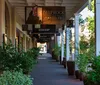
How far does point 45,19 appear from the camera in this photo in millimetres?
12211

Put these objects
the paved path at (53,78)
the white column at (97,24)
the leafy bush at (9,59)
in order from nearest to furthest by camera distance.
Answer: the white column at (97,24), the leafy bush at (9,59), the paved path at (53,78)

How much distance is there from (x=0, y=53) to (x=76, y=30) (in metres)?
6.30

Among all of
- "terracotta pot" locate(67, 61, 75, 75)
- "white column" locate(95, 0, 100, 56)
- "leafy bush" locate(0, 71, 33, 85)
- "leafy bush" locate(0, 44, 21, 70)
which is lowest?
"terracotta pot" locate(67, 61, 75, 75)

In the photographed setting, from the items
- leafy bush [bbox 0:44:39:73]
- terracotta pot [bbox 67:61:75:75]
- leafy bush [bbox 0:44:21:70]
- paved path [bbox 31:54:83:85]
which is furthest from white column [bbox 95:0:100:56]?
terracotta pot [bbox 67:61:75:75]

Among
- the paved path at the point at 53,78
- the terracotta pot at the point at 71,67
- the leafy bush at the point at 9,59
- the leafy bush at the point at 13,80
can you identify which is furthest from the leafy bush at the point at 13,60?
the terracotta pot at the point at 71,67

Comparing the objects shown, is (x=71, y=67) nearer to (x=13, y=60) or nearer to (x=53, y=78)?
(x=53, y=78)

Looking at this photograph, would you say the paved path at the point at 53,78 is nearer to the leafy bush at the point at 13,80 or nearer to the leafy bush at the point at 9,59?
the leafy bush at the point at 9,59

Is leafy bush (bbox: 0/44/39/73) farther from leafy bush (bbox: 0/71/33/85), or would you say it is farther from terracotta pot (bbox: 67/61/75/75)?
terracotta pot (bbox: 67/61/75/75)

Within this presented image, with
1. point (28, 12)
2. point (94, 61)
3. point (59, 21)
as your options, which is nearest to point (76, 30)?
point (59, 21)

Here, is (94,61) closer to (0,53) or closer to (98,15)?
(98,15)

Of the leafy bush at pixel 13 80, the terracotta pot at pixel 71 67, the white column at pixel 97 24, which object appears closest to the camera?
the leafy bush at pixel 13 80

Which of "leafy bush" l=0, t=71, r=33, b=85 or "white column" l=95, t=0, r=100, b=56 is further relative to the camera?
"white column" l=95, t=0, r=100, b=56

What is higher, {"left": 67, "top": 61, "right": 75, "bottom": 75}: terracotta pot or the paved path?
{"left": 67, "top": 61, "right": 75, "bottom": 75}: terracotta pot

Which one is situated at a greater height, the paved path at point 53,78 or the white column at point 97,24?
the white column at point 97,24
